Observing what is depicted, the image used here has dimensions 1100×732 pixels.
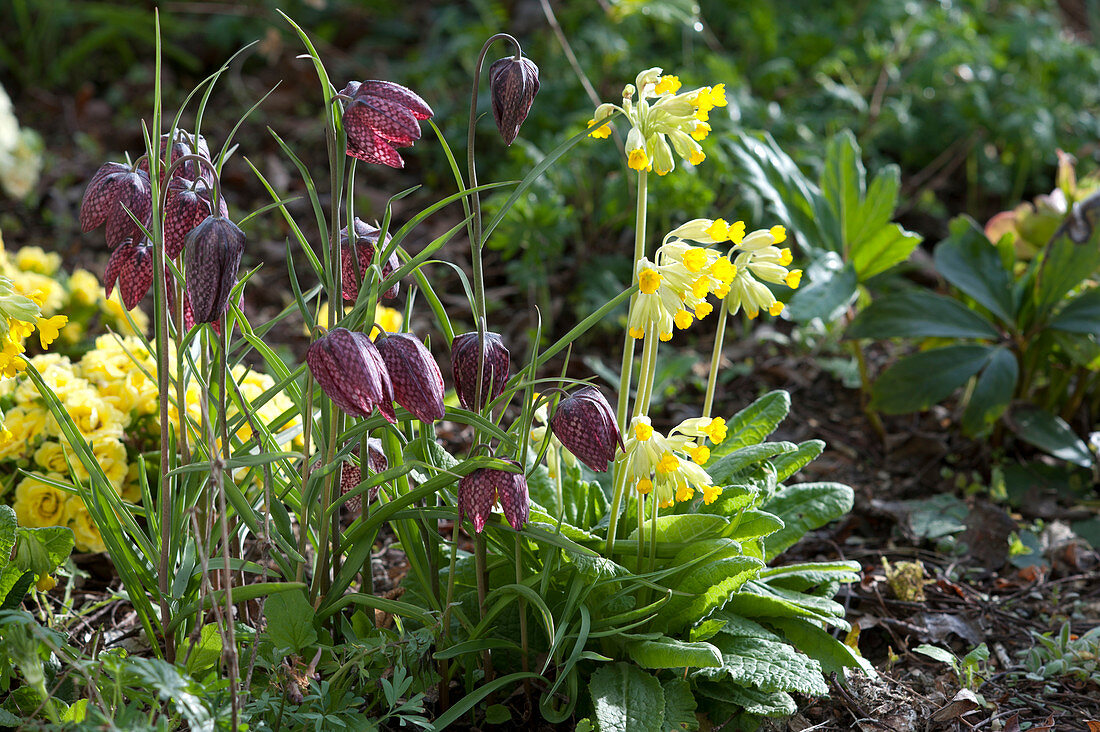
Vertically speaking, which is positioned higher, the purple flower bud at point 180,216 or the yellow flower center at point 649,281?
the purple flower bud at point 180,216

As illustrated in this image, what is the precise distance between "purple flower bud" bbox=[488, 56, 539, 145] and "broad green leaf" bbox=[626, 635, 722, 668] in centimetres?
66

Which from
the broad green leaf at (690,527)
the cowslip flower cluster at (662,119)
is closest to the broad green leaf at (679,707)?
the broad green leaf at (690,527)

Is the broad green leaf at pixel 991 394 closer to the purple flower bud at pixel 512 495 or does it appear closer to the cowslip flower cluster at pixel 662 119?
the cowslip flower cluster at pixel 662 119

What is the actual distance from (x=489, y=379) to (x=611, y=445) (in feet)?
0.56

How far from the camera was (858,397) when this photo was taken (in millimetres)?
2426

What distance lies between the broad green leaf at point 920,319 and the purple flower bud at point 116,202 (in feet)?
4.91

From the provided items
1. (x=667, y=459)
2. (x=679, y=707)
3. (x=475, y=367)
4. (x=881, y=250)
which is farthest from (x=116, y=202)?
(x=881, y=250)

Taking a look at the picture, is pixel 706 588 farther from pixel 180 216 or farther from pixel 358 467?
pixel 180 216

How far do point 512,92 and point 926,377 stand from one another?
1.33 metres

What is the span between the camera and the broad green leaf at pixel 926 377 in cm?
203

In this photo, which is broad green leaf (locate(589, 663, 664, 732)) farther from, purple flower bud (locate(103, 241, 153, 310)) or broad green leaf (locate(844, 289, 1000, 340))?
broad green leaf (locate(844, 289, 1000, 340))

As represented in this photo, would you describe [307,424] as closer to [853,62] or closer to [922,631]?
[922,631]

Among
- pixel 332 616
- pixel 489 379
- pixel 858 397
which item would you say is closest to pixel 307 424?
pixel 489 379

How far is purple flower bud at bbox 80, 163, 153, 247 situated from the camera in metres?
1.13
